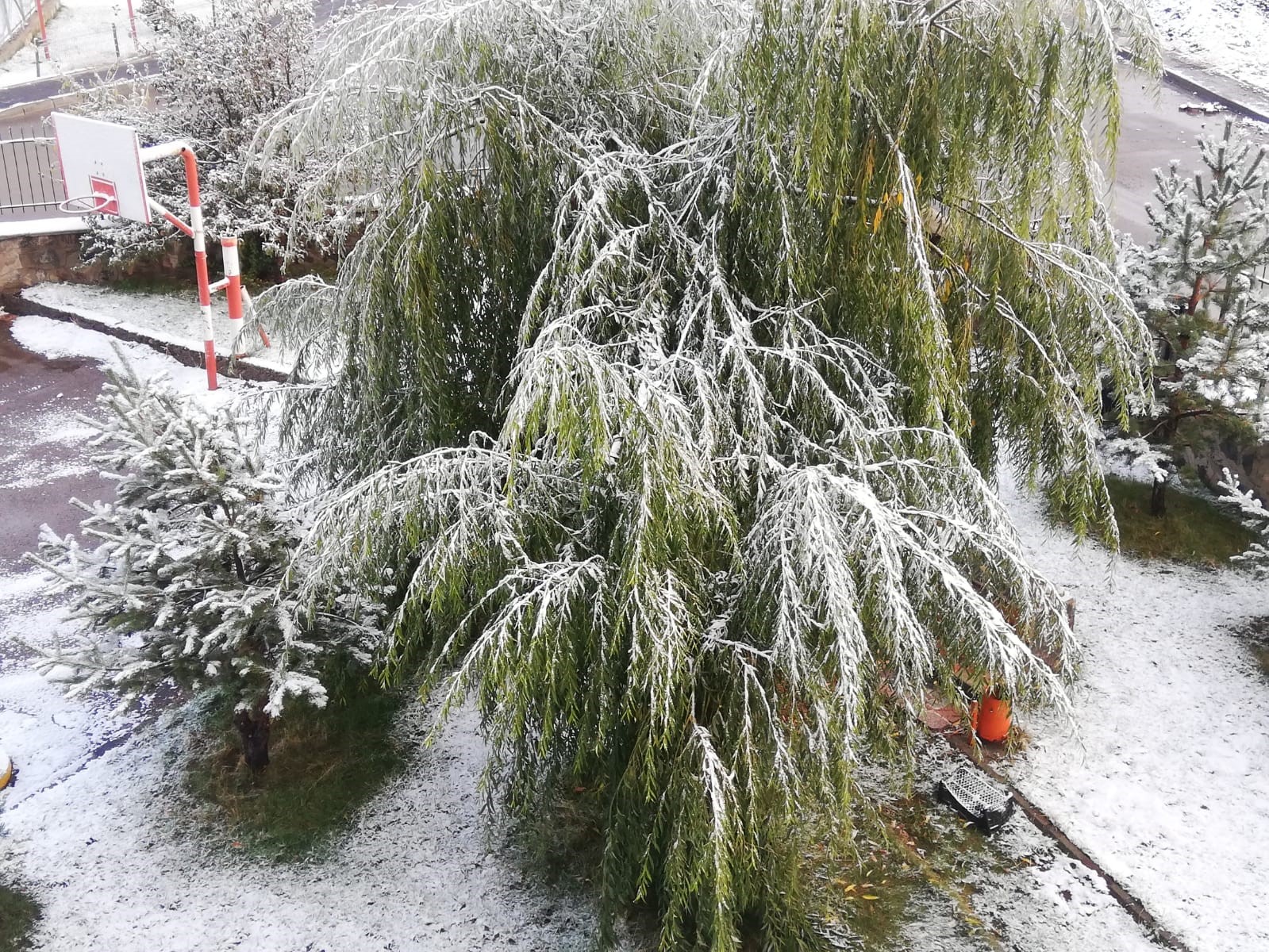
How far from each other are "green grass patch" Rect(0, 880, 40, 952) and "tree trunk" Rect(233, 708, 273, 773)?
1360 millimetres

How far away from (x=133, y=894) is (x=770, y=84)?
549 centimetres

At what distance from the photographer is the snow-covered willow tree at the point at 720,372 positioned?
4.01 m

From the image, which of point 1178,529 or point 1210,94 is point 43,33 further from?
point 1178,529

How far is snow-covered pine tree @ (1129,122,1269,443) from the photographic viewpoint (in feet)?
27.9

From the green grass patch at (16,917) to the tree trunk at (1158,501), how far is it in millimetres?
9409

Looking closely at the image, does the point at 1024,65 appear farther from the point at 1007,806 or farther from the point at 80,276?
the point at 80,276

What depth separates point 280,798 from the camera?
6.46 m

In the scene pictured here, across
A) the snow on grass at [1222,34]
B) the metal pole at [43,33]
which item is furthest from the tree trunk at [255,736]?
the metal pole at [43,33]

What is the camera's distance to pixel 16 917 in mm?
5613

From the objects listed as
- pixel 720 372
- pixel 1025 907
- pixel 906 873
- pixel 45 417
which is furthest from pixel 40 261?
pixel 1025 907

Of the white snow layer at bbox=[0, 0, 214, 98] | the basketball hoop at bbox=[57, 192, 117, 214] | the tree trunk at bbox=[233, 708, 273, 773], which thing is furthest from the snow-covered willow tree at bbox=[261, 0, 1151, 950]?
the white snow layer at bbox=[0, 0, 214, 98]

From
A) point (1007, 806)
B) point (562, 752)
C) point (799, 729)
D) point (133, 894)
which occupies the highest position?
point (799, 729)

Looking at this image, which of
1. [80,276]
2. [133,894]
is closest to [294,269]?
[80,276]

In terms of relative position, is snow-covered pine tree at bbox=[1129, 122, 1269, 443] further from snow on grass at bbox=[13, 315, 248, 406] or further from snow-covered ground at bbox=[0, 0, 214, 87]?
snow-covered ground at bbox=[0, 0, 214, 87]
